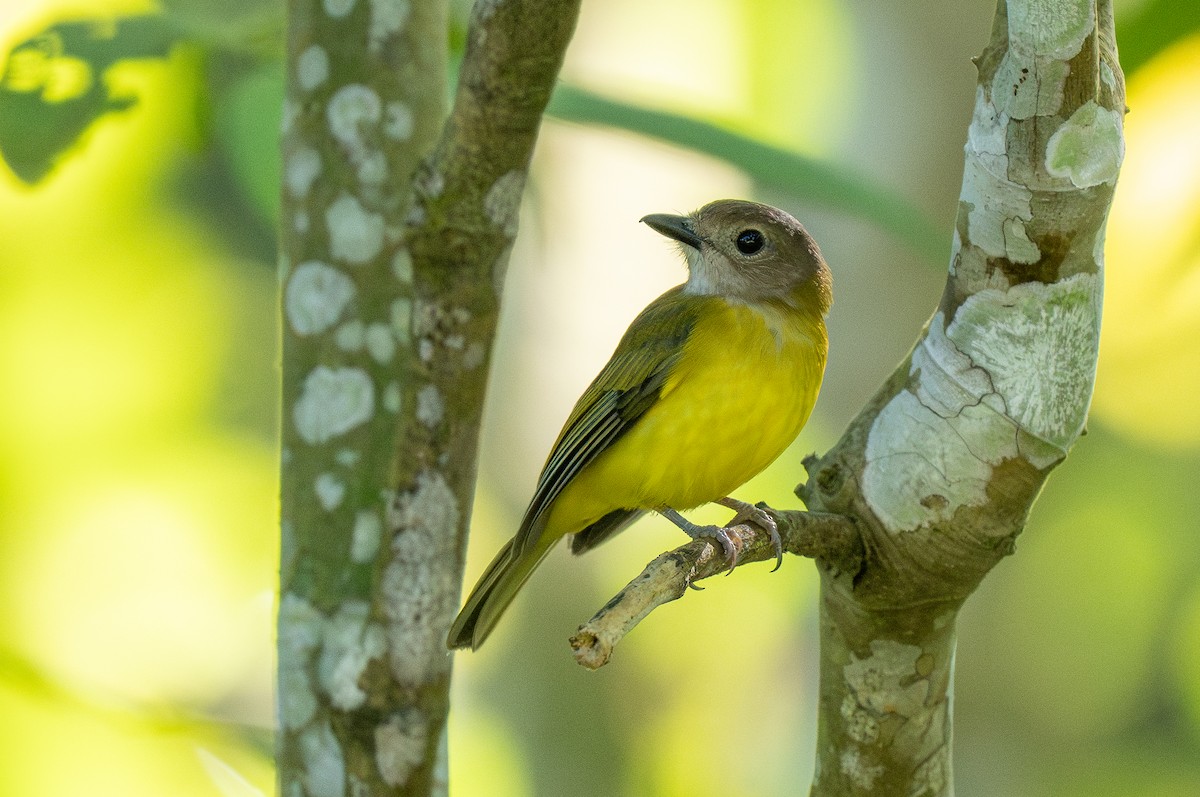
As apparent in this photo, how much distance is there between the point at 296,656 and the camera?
9.37 feet

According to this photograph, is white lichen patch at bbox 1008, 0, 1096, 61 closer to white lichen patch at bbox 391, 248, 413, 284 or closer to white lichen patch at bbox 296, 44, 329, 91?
white lichen patch at bbox 391, 248, 413, 284

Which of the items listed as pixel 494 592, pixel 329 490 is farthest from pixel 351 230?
pixel 494 592

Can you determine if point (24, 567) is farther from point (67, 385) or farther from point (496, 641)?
point (496, 641)

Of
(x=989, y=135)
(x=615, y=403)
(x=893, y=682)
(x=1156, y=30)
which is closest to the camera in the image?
(x=989, y=135)

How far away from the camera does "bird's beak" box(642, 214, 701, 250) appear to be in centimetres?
408

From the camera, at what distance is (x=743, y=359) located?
11.7 feet

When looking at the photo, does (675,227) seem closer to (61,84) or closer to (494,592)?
(494,592)

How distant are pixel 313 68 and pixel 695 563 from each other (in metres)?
1.57

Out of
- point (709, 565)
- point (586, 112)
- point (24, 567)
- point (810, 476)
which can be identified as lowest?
point (709, 565)

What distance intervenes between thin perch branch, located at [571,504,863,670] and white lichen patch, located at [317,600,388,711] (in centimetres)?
77

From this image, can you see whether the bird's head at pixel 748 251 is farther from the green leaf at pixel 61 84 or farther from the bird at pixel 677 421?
the green leaf at pixel 61 84

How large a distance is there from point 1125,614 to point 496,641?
311 cm

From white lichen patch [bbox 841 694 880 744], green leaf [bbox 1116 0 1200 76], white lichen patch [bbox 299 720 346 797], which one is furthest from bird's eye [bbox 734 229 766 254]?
white lichen patch [bbox 299 720 346 797]

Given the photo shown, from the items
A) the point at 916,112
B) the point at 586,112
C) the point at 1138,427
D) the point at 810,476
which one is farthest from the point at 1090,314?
the point at 916,112
